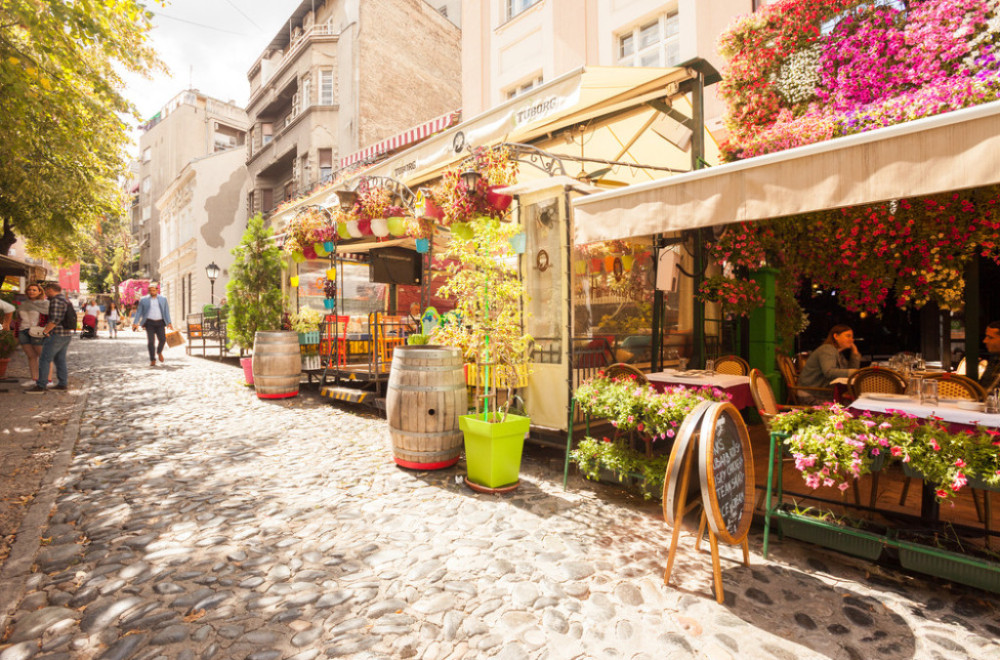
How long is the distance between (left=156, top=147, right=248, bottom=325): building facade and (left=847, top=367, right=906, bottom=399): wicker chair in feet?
95.3

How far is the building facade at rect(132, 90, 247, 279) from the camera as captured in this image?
39438mm

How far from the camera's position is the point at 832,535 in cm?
320

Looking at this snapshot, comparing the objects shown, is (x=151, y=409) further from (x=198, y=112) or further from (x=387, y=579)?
(x=198, y=112)

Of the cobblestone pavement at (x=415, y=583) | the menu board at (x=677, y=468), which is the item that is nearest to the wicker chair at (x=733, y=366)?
the cobblestone pavement at (x=415, y=583)

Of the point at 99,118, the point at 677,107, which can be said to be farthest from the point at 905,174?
the point at 99,118

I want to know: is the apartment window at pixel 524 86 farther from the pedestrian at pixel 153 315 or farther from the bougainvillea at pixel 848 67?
the pedestrian at pixel 153 315

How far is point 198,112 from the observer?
1566 inches

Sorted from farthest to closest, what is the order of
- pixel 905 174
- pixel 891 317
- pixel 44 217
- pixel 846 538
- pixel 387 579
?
pixel 44 217 → pixel 891 317 → pixel 846 538 → pixel 387 579 → pixel 905 174

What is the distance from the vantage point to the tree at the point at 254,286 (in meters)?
9.62

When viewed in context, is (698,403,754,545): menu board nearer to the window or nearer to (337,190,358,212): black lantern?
(337,190,358,212): black lantern

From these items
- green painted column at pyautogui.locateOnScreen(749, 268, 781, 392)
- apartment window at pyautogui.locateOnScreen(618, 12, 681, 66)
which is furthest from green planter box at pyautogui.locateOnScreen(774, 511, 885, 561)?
apartment window at pyautogui.locateOnScreen(618, 12, 681, 66)

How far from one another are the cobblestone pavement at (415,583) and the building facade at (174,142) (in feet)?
134

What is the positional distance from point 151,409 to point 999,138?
971 centimetres

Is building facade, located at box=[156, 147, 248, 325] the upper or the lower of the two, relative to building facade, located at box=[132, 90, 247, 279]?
lower
